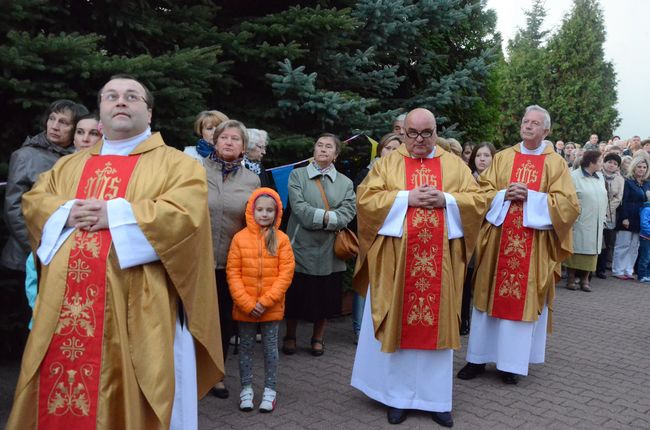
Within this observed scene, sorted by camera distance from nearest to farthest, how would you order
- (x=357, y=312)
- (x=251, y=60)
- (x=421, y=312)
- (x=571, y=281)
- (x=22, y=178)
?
1. (x=22, y=178)
2. (x=421, y=312)
3. (x=357, y=312)
4. (x=251, y=60)
5. (x=571, y=281)

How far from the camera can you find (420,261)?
198 inches

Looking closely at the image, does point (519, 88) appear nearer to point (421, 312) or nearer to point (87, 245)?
point (421, 312)

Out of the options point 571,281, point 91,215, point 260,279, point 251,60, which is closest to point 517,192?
point 260,279

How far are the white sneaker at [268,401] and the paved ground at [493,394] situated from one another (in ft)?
0.19

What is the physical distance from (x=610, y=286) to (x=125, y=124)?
9.97m

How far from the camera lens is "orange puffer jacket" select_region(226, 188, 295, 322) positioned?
5008mm

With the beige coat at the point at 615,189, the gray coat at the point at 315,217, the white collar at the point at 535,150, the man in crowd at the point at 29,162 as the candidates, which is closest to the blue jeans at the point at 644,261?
the beige coat at the point at 615,189

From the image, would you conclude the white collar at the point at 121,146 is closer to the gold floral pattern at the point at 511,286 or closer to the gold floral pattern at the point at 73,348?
the gold floral pattern at the point at 73,348

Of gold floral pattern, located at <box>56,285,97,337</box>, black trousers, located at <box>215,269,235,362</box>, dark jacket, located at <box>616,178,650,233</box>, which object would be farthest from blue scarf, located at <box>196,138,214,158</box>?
dark jacket, located at <box>616,178,650,233</box>

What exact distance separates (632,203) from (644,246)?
2.70ft

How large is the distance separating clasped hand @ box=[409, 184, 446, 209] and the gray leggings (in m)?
1.41

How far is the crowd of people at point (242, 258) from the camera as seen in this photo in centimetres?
336

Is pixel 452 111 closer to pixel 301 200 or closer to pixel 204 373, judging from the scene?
pixel 301 200

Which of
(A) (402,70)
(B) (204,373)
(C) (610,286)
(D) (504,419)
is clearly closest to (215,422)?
Result: (B) (204,373)
